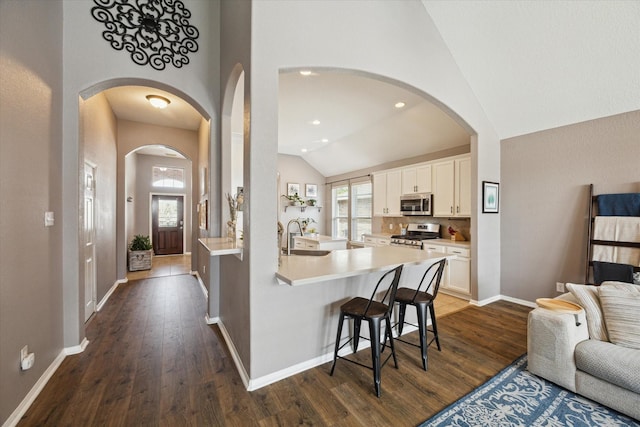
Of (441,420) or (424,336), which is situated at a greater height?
(424,336)

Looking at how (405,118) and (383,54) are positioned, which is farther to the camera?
Answer: (405,118)

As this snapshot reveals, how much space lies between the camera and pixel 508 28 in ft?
9.34

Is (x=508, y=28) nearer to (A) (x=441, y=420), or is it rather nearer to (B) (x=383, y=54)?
(B) (x=383, y=54)

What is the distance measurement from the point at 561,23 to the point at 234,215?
4.03m

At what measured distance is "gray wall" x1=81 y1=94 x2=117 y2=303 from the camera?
3.28 m

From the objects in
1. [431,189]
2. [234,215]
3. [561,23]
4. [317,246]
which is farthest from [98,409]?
[561,23]

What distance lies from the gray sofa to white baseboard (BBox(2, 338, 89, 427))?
369 cm

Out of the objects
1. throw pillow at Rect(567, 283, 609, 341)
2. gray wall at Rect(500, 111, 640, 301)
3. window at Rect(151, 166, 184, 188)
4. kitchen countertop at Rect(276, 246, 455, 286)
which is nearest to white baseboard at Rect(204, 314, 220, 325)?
kitchen countertop at Rect(276, 246, 455, 286)

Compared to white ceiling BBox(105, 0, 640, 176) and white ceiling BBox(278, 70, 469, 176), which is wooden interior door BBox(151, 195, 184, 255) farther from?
white ceiling BBox(278, 70, 469, 176)

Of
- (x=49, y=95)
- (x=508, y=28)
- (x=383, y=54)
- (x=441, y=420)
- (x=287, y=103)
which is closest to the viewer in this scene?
(x=441, y=420)

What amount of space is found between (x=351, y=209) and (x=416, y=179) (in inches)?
88.4

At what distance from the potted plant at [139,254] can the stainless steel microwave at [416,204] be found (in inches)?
236

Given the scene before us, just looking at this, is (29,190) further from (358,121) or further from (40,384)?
(358,121)

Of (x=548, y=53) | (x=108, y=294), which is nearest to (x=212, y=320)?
(x=108, y=294)
